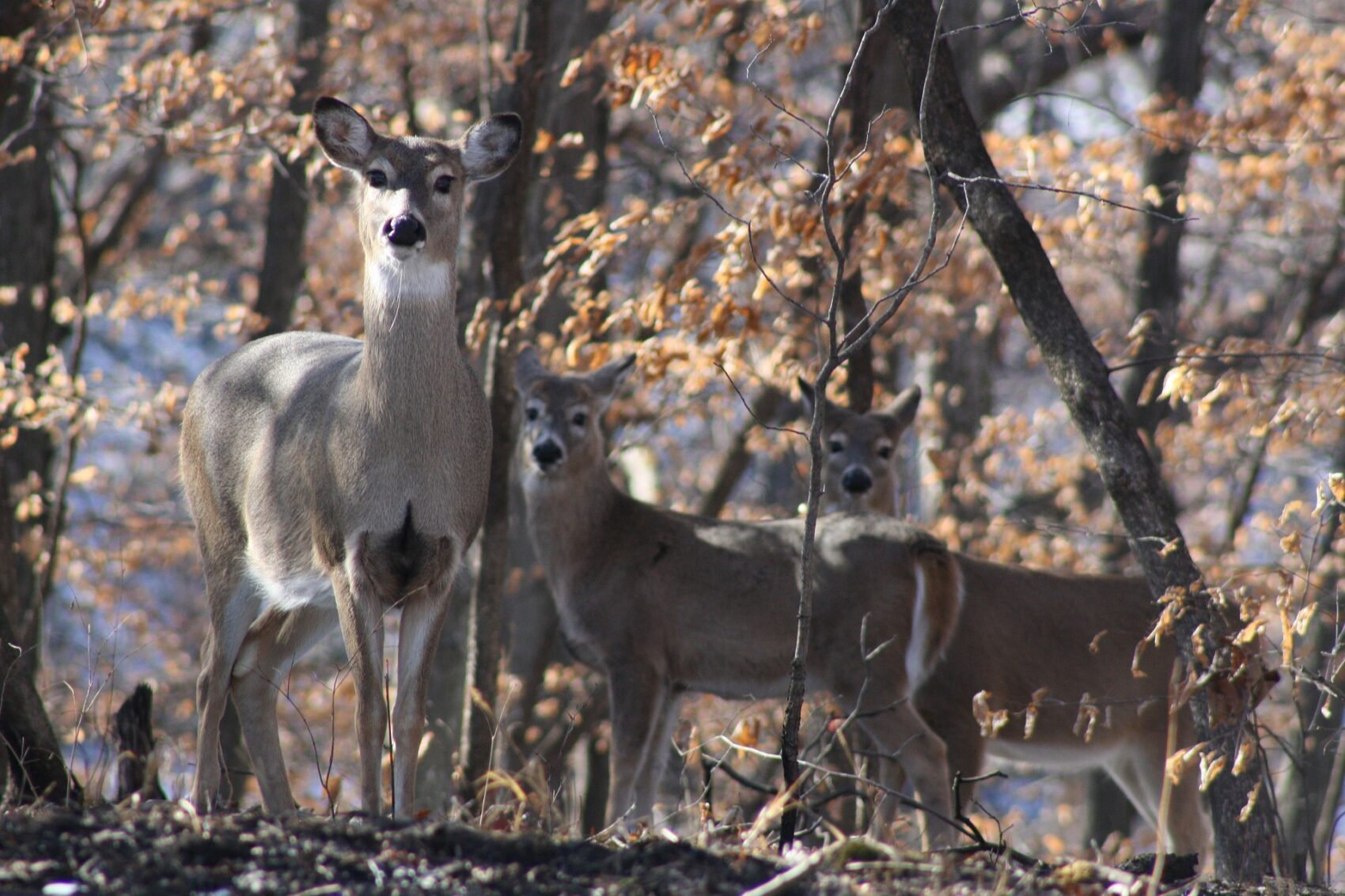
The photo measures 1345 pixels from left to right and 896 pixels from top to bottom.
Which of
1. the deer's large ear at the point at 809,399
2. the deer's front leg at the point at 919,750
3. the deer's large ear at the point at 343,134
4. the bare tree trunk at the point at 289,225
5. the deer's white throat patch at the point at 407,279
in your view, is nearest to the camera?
the deer's white throat patch at the point at 407,279

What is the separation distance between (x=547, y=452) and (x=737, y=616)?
1.47m

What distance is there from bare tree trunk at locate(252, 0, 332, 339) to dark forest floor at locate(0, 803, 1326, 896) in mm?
6991

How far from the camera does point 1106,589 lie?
8398mm

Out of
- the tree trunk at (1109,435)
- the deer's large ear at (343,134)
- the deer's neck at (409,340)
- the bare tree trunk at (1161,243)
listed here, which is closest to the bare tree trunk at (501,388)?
the deer's large ear at (343,134)

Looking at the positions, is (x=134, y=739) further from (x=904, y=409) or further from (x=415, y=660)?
(x=904, y=409)

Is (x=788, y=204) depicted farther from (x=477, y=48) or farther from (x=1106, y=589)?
(x=477, y=48)

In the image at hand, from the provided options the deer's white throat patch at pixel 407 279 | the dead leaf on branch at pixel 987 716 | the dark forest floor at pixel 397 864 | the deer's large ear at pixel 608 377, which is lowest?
the dark forest floor at pixel 397 864

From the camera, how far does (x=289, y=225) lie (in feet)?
35.3

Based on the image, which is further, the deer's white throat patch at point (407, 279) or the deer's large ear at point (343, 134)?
the deer's large ear at point (343, 134)

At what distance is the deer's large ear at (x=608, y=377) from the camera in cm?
885

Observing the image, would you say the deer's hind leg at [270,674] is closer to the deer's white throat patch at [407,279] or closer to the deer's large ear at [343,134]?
the deer's white throat patch at [407,279]

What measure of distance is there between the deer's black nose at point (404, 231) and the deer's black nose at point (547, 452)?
3.56 m

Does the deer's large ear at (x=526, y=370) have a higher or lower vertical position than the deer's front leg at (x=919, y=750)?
higher

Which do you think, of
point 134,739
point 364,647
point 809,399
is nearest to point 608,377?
point 809,399
